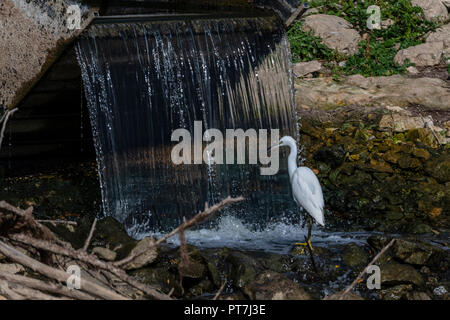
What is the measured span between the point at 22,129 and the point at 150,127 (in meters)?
1.85

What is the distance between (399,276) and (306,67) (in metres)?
5.94

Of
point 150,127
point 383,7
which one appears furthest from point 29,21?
point 383,7

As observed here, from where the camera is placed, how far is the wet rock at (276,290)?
4531 millimetres

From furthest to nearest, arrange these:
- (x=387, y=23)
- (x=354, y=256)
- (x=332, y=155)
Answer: (x=387, y=23) → (x=332, y=155) → (x=354, y=256)

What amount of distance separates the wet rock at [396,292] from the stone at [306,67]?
19.2 feet

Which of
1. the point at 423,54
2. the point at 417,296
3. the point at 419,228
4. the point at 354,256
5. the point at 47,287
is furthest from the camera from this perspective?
the point at 423,54

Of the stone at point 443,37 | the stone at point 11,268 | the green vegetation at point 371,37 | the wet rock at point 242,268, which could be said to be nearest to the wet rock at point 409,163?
the green vegetation at point 371,37

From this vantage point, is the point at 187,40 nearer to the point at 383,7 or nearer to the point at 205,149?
the point at 205,149

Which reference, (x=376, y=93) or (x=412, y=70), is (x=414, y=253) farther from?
(x=412, y=70)

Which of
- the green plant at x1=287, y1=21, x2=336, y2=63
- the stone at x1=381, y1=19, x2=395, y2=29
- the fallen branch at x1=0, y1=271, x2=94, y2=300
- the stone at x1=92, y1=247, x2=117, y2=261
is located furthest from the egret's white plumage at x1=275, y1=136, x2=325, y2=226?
the stone at x1=381, y1=19, x2=395, y2=29

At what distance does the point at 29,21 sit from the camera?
5895 mm

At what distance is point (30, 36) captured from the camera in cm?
595

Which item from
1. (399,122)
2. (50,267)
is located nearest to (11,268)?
(50,267)

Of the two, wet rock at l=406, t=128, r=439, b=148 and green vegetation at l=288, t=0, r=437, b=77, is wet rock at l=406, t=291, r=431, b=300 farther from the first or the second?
green vegetation at l=288, t=0, r=437, b=77
